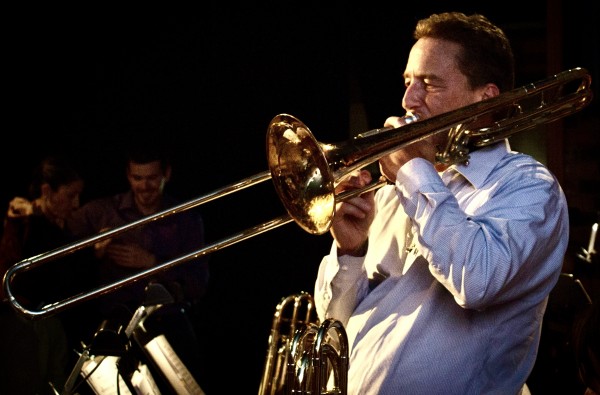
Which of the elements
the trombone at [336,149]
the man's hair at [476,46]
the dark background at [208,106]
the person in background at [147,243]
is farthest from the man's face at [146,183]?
the man's hair at [476,46]

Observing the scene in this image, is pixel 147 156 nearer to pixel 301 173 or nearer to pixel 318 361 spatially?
pixel 301 173

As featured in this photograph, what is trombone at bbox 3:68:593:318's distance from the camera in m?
1.90

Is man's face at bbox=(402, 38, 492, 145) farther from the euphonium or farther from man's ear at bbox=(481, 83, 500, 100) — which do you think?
the euphonium

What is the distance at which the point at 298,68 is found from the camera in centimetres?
493

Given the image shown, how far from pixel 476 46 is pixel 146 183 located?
2513mm

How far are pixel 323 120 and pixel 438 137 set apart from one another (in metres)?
2.77

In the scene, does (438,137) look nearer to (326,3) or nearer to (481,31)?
(481,31)

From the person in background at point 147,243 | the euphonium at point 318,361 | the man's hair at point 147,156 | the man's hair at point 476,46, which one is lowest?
the euphonium at point 318,361

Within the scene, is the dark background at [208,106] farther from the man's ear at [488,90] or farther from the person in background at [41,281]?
the man's ear at [488,90]

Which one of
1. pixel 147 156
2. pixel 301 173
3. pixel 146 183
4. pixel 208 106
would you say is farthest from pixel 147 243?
pixel 301 173

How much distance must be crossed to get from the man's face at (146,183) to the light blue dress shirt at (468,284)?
238 centimetres

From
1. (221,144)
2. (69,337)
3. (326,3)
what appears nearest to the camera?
(69,337)

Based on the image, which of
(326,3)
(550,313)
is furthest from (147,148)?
(550,313)

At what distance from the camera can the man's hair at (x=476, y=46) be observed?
7.23 ft
